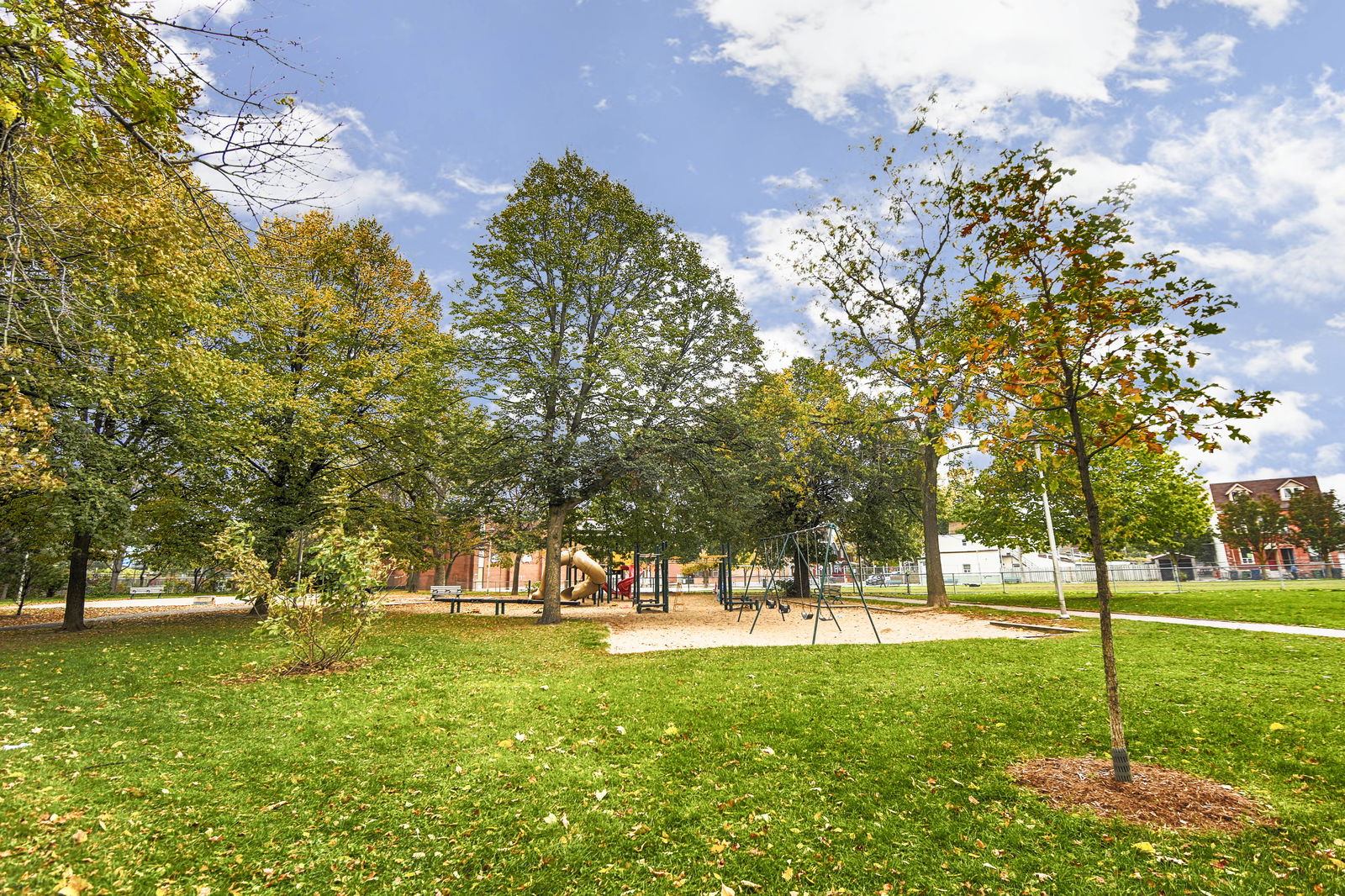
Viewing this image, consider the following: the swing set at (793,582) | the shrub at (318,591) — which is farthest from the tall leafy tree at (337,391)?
the swing set at (793,582)

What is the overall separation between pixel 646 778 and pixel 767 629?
1264cm

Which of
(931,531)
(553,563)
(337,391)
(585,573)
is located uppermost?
(337,391)

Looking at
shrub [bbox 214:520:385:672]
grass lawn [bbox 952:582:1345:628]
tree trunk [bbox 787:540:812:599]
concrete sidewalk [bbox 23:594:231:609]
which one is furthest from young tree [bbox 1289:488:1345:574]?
concrete sidewalk [bbox 23:594:231:609]

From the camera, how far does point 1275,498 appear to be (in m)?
49.1

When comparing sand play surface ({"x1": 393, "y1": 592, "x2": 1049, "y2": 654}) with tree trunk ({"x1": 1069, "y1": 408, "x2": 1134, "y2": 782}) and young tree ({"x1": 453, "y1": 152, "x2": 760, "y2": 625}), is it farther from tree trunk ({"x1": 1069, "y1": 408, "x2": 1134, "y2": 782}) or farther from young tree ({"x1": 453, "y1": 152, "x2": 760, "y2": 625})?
tree trunk ({"x1": 1069, "y1": 408, "x2": 1134, "y2": 782})

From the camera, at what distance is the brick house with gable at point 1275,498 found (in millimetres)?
45250

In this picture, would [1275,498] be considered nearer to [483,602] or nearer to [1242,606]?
[1242,606]

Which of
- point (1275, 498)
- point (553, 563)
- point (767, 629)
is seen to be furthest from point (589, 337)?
point (1275, 498)

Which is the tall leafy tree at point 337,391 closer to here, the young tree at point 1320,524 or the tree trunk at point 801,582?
the tree trunk at point 801,582

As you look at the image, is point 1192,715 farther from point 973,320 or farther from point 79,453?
point 79,453

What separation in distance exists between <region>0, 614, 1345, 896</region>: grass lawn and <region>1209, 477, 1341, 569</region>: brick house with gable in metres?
51.8

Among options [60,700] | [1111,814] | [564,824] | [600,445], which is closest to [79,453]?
[60,700]

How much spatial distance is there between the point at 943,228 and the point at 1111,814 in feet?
72.3

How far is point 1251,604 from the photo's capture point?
61.6 feet
